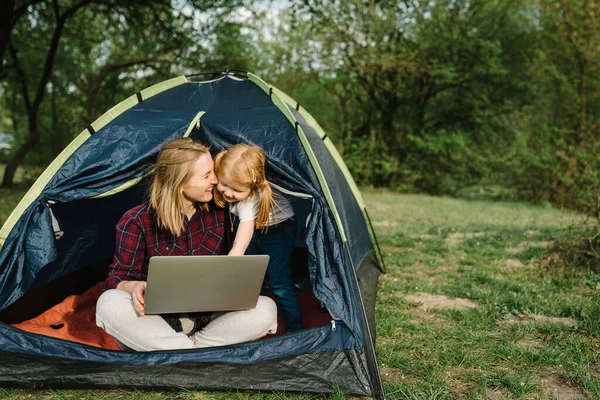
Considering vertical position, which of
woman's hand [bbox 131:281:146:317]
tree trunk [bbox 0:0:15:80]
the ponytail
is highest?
tree trunk [bbox 0:0:15:80]

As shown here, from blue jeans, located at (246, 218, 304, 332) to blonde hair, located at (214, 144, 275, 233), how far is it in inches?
Answer: 11.4

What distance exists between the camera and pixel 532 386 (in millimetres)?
2418

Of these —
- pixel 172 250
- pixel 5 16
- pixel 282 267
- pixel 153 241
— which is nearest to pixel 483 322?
pixel 282 267

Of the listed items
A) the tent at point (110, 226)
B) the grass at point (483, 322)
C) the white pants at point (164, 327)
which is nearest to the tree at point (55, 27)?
the tent at point (110, 226)

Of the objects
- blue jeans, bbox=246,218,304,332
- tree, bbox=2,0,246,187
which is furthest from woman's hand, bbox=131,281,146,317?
tree, bbox=2,0,246,187

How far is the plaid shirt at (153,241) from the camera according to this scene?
264cm

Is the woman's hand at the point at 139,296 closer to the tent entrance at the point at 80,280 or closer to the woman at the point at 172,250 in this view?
the woman at the point at 172,250

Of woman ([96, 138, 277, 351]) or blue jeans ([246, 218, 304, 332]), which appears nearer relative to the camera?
woman ([96, 138, 277, 351])

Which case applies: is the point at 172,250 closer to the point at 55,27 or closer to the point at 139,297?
the point at 139,297

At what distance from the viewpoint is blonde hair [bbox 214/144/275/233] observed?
2.63 metres

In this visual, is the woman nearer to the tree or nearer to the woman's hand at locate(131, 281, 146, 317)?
the woman's hand at locate(131, 281, 146, 317)

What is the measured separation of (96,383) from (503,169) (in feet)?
39.2

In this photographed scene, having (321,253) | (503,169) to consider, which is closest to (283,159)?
(321,253)

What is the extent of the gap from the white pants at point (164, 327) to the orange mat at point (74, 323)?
14.6 inches
